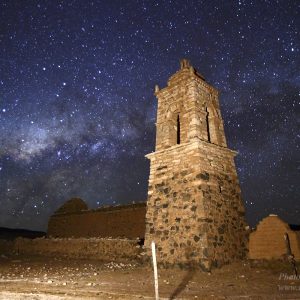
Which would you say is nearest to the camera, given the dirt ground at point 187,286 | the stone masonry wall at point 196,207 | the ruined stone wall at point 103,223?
the dirt ground at point 187,286

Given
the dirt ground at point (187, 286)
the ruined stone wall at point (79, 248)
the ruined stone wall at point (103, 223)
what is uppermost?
the ruined stone wall at point (103, 223)

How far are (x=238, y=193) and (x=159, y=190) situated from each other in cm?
373

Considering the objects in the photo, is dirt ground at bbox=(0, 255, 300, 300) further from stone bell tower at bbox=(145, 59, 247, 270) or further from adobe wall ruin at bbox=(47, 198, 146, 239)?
adobe wall ruin at bbox=(47, 198, 146, 239)

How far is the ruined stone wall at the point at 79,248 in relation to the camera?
621 inches

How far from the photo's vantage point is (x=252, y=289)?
6.98 metres

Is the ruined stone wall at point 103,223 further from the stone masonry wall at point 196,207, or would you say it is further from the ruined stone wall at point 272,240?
the ruined stone wall at point 272,240

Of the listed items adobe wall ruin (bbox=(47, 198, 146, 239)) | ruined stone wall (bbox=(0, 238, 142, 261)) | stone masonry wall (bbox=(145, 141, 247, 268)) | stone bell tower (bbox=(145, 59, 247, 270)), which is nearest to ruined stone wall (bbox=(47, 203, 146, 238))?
adobe wall ruin (bbox=(47, 198, 146, 239))

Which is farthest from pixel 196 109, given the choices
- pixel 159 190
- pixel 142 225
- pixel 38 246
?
pixel 38 246

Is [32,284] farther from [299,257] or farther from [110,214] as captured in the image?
[110,214]

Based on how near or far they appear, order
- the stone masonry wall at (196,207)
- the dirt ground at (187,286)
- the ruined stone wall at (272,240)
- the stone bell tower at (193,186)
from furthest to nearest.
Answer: the stone bell tower at (193,186)
the stone masonry wall at (196,207)
the ruined stone wall at (272,240)
the dirt ground at (187,286)

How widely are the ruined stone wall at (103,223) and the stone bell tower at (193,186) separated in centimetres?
930

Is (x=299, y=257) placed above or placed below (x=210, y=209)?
below

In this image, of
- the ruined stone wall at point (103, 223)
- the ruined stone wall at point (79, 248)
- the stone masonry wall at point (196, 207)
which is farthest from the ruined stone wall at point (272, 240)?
the ruined stone wall at point (103, 223)

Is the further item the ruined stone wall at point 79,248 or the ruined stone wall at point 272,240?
the ruined stone wall at point 79,248
